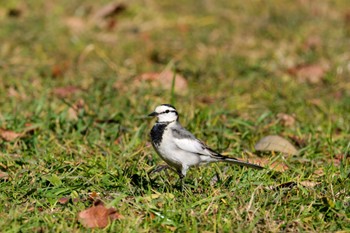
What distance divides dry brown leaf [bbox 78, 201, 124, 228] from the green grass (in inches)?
1.9

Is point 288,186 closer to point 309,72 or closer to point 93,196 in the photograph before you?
point 93,196

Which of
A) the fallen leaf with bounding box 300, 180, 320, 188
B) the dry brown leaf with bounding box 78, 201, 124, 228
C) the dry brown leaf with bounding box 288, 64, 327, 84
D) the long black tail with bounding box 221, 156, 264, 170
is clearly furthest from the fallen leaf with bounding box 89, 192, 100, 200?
the dry brown leaf with bounding box 288, 64, 327, 84

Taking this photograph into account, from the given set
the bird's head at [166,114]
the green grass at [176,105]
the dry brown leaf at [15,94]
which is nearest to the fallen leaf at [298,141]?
the green grass at [176,105]

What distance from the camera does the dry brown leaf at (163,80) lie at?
7.46 m

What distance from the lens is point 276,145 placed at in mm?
5801

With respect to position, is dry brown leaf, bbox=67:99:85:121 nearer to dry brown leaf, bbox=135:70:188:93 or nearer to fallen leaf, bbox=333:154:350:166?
dry brown leaf, bbox=135:70:188:93

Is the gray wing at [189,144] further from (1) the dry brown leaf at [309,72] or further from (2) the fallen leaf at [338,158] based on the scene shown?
(1) the dry brown leaf at [309,72]

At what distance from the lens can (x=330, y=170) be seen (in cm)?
522

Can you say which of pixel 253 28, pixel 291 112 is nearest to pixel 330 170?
pixel 291 112

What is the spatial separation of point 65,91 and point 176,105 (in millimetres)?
1145

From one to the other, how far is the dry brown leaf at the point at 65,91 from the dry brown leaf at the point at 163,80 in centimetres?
71

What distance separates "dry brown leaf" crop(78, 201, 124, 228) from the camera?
418 cm

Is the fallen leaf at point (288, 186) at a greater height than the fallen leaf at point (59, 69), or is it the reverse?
the fallen leaf at point (288, 186)

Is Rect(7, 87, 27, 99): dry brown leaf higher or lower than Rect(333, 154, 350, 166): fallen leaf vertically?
higher
